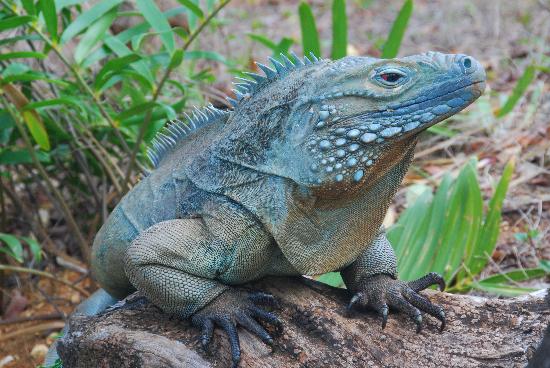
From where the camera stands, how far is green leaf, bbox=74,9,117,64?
196 inches

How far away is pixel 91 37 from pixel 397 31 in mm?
2218

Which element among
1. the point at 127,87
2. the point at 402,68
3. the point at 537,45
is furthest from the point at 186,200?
the point at 537,45

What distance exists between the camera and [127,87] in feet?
18.9

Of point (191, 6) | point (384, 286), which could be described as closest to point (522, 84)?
point (191, 6)

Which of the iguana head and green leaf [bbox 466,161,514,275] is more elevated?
the iguana head

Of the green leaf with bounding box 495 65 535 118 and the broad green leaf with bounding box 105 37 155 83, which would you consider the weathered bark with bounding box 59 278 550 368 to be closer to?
the broad green leaf with bounding box 105 37 155 83

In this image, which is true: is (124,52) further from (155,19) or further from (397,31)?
(397,31)

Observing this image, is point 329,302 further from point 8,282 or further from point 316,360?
point 8,282

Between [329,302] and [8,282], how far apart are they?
4103mm

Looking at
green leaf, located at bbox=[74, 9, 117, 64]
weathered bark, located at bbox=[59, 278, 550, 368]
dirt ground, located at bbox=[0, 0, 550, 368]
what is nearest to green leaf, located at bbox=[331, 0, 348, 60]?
dirt ground, located at bbox=[0, 0, 550, 368]

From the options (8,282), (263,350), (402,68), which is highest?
(402,68)

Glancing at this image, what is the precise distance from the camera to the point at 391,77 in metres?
3.07

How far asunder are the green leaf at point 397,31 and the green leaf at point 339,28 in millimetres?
320

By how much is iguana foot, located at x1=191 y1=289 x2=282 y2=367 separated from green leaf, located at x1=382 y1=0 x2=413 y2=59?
273 cm
